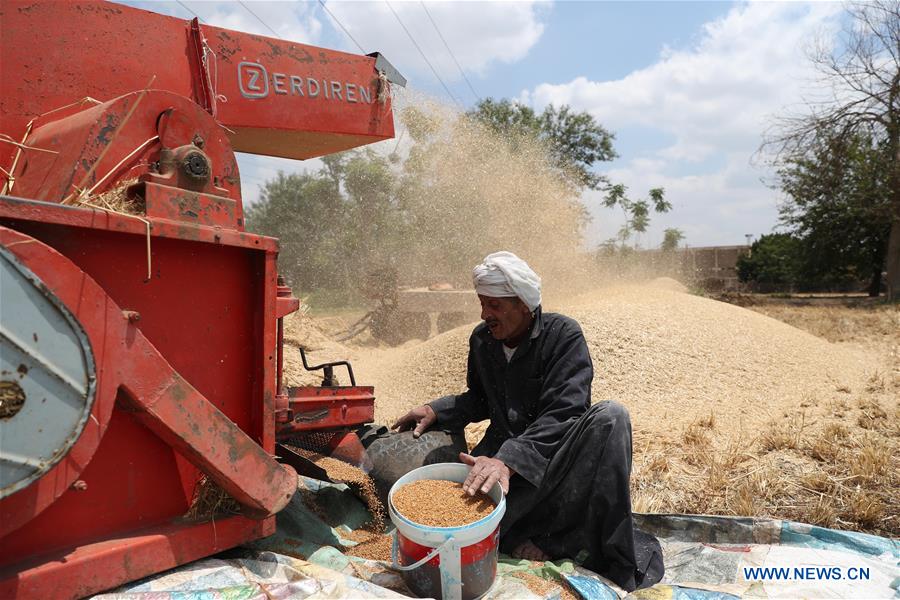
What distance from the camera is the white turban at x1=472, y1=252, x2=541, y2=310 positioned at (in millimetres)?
2324

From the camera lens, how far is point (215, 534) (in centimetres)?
174

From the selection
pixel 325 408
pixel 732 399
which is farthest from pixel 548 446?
pixel 732 399

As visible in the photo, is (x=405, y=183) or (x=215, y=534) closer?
(x=215, y=534)

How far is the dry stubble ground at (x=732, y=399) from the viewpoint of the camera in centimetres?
305

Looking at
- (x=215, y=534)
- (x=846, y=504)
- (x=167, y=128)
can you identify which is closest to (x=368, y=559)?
(x=215, y=534)

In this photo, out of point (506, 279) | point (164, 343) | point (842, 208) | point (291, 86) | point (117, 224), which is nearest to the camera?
point (117, 224)

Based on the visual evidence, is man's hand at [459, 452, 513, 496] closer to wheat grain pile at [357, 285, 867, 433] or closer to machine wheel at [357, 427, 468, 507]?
machine wheel at [357, 427, 468, 507]

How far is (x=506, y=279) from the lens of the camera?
2334mm

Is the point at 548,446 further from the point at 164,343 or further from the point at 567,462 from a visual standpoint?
the point at 164,343

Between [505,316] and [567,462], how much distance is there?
606 millimetres

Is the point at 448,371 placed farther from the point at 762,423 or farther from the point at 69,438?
the point at 69,438

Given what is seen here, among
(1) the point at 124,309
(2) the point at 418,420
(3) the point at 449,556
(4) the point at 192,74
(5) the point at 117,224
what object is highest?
(4) the point at 192,74

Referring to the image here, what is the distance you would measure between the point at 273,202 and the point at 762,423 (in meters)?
29.2

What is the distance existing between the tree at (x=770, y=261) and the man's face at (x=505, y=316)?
18327 millimetres
